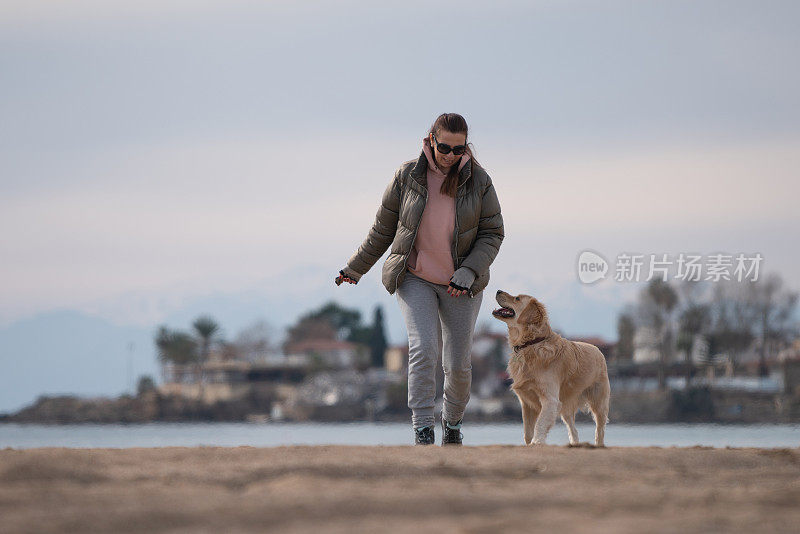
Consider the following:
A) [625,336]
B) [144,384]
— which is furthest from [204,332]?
[625,336]

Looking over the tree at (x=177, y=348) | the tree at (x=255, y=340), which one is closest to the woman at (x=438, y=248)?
the tree at (x=177, y=348)

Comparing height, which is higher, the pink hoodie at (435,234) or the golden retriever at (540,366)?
the pink hoodie at (435,234)

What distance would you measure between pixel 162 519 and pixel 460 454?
6.64 ft

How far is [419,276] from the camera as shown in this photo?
22.4 feet

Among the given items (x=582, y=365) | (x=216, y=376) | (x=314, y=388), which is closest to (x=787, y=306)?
(x=314, y=388)

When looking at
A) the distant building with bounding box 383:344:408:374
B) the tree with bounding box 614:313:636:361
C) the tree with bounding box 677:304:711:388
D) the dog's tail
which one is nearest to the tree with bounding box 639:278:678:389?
the tree with bounding box 677:304:711:388

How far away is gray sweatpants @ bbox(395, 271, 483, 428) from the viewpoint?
6.77 metres

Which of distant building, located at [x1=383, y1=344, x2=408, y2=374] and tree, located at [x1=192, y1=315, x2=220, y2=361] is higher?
tree, located at [x1=192, y1=315, x2=220, y2=361]

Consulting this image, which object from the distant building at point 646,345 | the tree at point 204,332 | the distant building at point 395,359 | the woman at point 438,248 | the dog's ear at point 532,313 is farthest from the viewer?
the tree at point 204,332

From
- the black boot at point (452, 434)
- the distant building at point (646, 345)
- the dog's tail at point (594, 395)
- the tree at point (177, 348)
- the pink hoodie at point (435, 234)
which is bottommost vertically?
the black boot at point (452, 434)

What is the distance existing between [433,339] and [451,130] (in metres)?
1.29

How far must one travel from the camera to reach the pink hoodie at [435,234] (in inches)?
265

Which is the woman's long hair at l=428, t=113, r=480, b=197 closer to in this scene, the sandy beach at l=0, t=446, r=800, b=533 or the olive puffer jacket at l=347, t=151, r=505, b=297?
the olive puffer jacket at l=347, t=151, r=505, b=297

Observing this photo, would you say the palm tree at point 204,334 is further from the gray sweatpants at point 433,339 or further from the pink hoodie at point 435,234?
the pink hoodie at point 435,234
